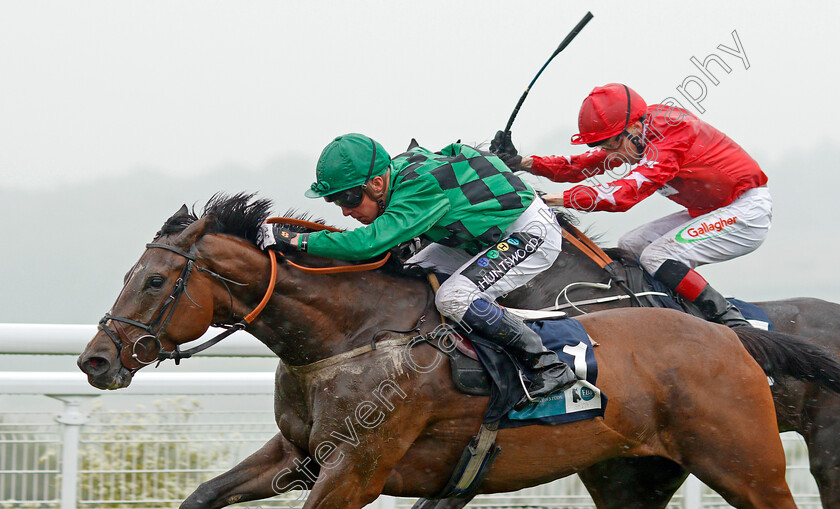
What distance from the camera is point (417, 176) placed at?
10.1ft

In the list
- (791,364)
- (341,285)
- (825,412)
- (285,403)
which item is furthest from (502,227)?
(825,412)

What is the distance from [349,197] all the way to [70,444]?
1.77 m

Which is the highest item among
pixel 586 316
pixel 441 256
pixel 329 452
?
pixel 441 256

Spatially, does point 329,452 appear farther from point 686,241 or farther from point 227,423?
point 686,241

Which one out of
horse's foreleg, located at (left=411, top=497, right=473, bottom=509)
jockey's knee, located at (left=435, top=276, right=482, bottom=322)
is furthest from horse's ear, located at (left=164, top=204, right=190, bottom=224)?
horse's foreleg, located at (left=411, top=497, right=473, bottom=509)

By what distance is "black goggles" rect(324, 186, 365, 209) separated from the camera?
10.1 feet

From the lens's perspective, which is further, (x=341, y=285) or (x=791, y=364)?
(x=791, y=364)

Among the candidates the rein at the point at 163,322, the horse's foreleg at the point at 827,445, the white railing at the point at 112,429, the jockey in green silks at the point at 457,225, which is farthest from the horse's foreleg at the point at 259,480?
the horse's foreleg at the point at 827,445

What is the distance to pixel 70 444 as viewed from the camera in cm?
394

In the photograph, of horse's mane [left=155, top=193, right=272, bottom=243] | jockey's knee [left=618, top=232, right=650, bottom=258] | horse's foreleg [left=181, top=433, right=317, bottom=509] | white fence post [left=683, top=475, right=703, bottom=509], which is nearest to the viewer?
horse's mane [left=155, top=193, right=272, bottom=243]

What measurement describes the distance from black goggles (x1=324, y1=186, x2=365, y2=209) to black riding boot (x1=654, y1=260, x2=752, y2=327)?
1352mm

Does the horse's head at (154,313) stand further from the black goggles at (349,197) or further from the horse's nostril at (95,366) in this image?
the black goggles at (349,197)

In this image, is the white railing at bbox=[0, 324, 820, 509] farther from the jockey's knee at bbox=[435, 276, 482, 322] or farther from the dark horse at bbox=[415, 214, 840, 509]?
the jockey's knee at bbox=[435, 276, 482, 322]

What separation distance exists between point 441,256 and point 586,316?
572 mm
